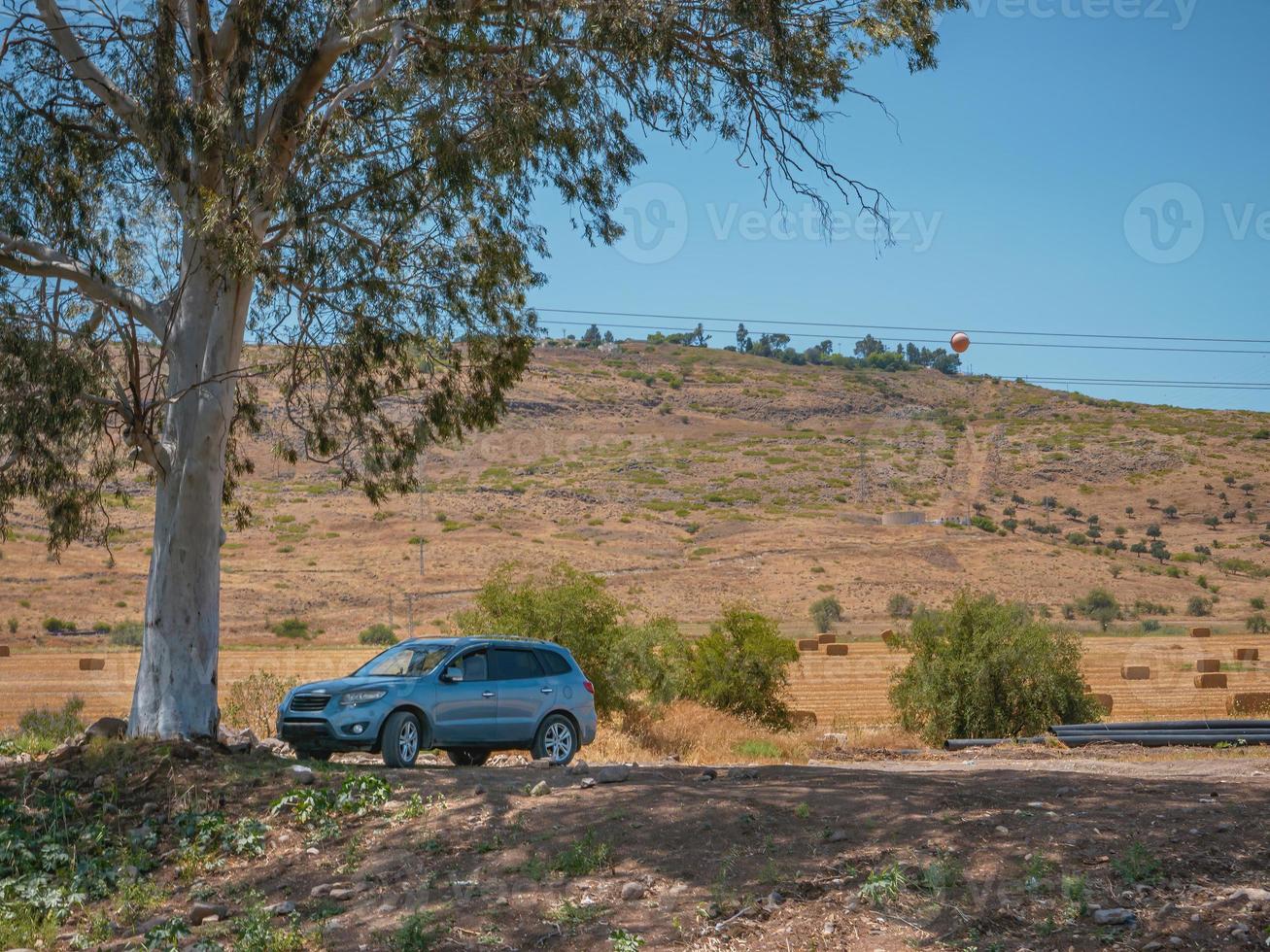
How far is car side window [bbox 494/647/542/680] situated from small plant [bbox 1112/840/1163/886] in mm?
8945

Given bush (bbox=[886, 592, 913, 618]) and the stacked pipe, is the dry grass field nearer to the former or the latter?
bush (bbox=[886, 592, 913, 618])

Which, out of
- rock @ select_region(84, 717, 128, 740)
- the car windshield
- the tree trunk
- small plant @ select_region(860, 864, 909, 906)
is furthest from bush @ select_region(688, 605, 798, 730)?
small plant @ select_region(860, 864, 909, 906)

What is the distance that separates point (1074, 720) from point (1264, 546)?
55.3 metres

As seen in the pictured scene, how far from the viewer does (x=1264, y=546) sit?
75750 millimetres

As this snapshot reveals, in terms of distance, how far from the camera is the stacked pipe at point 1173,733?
22.7m

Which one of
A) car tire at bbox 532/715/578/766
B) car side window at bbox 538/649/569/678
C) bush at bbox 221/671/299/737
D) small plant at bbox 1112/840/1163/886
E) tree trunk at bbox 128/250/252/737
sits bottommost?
bush at bbox 221/671/299/737

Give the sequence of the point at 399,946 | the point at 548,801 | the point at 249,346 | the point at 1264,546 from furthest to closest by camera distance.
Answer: the point at 1264,546 < the point at 249,346 < the point at 548,801 < the point at 399,946

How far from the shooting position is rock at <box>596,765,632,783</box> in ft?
38.8

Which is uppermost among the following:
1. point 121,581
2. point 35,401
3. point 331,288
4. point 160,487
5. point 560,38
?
point 560,38

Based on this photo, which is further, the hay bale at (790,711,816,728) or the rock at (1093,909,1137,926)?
the hay bale at (790,711,816,728)

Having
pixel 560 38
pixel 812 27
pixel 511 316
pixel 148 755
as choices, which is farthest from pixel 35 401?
pixel 812 27

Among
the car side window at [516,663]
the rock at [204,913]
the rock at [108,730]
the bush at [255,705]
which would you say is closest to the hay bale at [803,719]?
the bush at [255,705]

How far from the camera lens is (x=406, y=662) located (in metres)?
15.8

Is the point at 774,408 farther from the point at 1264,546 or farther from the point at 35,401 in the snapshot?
the point at 35,401
